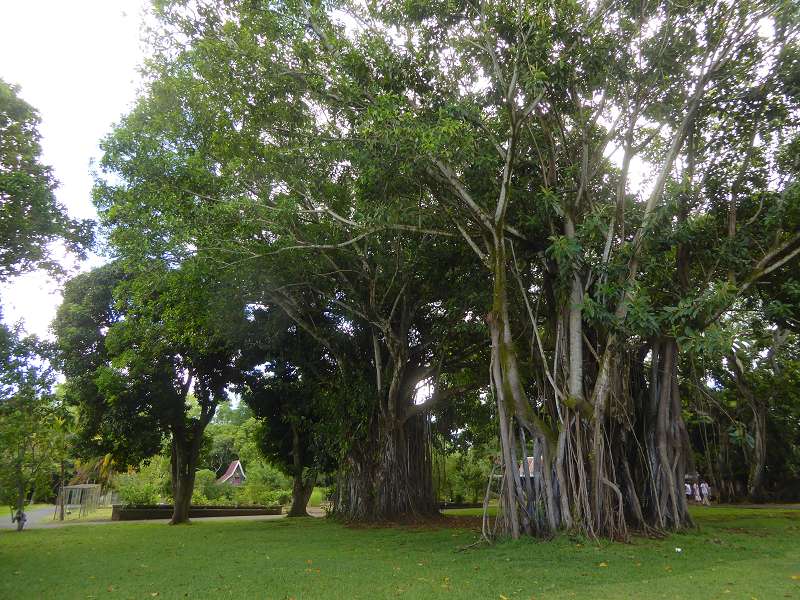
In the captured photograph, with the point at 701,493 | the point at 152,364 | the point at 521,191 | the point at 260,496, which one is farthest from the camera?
the point at 260,496

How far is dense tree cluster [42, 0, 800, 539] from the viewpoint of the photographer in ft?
28.1

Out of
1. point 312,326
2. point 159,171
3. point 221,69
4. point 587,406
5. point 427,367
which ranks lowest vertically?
point 587,406

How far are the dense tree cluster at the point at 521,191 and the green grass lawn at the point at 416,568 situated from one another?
3.70ft

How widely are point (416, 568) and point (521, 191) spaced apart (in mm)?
6522

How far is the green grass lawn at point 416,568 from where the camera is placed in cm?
554

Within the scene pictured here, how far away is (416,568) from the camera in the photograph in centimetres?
690

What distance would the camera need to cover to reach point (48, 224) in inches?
381

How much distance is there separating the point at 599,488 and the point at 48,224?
9.99 meters

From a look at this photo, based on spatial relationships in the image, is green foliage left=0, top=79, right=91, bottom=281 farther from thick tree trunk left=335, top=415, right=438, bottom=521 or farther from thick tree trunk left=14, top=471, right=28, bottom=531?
thick tree trunk left=335, top=415, right=438, bottom=521

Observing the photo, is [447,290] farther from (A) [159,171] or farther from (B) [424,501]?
(A) [159,171]

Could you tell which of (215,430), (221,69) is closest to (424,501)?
(221,69)

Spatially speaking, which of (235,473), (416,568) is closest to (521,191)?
(416,568)

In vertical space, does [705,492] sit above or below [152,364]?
below

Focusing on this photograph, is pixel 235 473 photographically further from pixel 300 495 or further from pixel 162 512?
pixel 300 495
